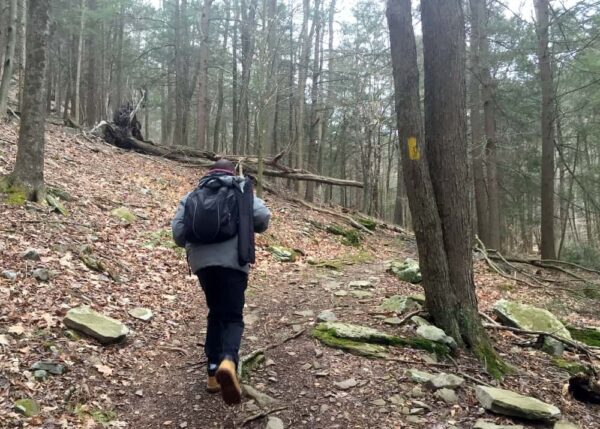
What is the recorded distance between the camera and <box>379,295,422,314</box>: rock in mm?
5898

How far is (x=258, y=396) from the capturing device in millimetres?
3904

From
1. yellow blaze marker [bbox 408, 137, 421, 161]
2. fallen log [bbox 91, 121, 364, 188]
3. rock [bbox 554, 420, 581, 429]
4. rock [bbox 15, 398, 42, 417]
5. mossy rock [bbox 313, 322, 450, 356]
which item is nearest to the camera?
rock [bbox 15, 398, 42, 417]

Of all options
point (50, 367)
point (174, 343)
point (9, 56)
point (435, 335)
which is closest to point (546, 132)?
point (435, 335)

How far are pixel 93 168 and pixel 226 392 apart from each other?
930 centimetres

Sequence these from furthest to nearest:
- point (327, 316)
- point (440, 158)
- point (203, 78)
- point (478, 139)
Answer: point (203, 78)
point (478, 139)
point (327, 316)
point (440, 158)

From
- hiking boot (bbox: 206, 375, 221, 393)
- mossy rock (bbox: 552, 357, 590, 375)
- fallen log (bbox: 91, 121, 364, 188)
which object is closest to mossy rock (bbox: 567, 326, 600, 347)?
mossy rock (bbox: 552, 357, 590, 375)

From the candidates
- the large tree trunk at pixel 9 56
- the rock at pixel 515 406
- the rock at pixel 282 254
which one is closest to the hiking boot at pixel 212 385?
the rock at pixel 515 406

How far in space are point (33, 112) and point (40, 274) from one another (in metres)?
3.22

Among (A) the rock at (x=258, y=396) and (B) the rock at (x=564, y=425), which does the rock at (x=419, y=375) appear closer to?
(B) the rock at (x=564, y=425)

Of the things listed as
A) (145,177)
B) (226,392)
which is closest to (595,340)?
(226,392)

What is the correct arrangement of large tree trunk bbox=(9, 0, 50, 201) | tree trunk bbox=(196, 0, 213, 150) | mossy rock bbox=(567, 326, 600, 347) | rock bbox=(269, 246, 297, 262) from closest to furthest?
1. mossy rock bbox=(567, 326, 600, 347)
2. large tree trunk bbox=(9, 0, 50, 201)
3. rock bbox=(269, 246, 297, 262)
4. tree trunk bbox=(196, 0, 213, 150)

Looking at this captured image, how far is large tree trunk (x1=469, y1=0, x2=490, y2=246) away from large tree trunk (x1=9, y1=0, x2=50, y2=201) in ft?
33.7

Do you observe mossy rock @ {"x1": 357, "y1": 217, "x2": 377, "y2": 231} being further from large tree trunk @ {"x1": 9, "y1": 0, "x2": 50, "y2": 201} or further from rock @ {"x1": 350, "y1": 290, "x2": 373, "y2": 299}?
large tree trunk @ {"x1": 9, "y1": 0, "x2": 50, "y2": 201}

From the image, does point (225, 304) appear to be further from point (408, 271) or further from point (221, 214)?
point (408, 271)
